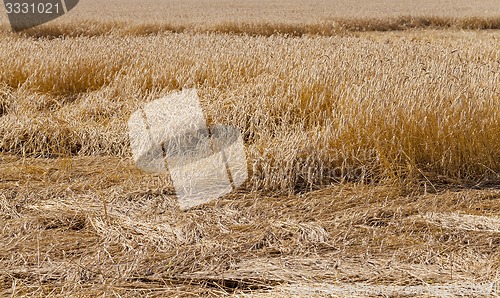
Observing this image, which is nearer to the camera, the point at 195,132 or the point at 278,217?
the point at 278,217

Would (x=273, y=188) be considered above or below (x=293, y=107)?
below

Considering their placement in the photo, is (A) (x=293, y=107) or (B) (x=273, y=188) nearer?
(B) (x=273, y=188)

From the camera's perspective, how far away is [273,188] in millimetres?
3973

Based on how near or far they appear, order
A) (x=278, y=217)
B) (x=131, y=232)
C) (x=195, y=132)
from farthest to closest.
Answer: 1. (x=195, y=132)
2. (x=278, y=217)
3. (x=131, y=232)

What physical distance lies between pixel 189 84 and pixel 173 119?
1.44 meters

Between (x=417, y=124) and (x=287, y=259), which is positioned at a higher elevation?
(x=417, y=124)

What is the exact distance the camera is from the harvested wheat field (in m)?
2.79

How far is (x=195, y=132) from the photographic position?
15.8 feet

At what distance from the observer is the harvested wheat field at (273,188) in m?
2.79

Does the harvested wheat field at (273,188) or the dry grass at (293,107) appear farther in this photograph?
the dry grass at (293,107)

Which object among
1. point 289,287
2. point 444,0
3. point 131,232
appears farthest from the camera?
point 444,0

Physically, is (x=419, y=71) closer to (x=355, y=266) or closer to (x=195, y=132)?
(x=195, y=132)

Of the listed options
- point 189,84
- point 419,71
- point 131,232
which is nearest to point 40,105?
point 189,84

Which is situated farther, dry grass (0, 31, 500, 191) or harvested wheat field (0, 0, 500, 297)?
dry grass (0, 31, 500, 191)
